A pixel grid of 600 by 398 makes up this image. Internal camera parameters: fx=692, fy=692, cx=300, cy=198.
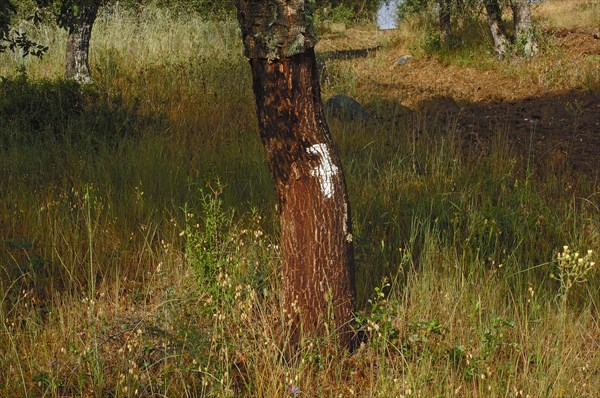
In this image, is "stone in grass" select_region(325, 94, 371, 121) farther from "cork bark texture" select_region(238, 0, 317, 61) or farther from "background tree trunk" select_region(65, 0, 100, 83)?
"cork bark texture" select_region(238, 0, 317, 61)

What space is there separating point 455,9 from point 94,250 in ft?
35.3

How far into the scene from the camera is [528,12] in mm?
11289

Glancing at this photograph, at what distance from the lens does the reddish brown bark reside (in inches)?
114

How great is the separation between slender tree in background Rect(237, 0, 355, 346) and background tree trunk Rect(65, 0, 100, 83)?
6.75 meters

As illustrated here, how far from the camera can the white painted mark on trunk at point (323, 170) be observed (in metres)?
2.96

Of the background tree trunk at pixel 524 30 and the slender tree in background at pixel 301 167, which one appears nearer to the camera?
the slender tree in background at pixel 301 167

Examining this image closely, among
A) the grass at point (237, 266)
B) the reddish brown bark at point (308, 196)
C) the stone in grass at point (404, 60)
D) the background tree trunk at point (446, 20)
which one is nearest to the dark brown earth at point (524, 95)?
the stone in grass at point (404, 60)

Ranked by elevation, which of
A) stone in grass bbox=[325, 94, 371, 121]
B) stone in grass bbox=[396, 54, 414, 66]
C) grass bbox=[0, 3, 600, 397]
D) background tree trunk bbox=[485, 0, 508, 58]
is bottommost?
grass bbox=[0, 3, 600, 397]

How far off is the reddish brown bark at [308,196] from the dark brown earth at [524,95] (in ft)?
10.6

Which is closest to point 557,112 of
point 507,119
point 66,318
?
point 507,119

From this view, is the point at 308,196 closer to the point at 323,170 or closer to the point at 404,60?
the point at 323,170

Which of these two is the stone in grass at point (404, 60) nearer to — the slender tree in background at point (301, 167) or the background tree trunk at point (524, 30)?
the background tree trunk at point (524, 30)

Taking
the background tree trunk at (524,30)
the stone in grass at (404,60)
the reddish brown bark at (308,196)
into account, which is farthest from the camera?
the stone in grass at (404,60)

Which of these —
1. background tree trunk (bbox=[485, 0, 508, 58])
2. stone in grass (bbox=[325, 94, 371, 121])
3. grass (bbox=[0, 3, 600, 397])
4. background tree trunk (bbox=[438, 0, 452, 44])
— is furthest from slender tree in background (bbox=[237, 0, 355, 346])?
background tree trunk (bbox=[438, 0, 452, 44])
